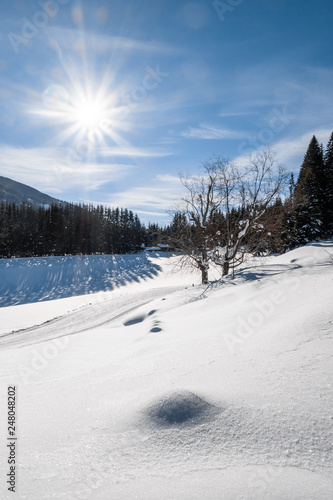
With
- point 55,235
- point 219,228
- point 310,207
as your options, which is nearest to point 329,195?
point 310,207

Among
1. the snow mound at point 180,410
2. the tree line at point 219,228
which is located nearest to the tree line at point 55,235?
the tree line at point 219,228

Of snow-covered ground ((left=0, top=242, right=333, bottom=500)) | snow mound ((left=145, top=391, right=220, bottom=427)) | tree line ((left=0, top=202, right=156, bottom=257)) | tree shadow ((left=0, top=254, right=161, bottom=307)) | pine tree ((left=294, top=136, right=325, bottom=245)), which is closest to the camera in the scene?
snow-covered ground ((left=0, top=242, right=333, bottom=500))

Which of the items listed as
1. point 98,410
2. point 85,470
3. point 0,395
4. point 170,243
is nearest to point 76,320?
point 170,243

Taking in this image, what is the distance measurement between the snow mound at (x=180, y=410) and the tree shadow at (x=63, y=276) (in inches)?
1032

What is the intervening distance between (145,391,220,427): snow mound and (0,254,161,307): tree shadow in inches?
1032

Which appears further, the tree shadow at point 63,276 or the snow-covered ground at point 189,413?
the tree shadow at point 63,276

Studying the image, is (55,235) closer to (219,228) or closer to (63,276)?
(63,276)

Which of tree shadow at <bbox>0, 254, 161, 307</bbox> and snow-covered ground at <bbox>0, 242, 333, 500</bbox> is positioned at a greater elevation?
snow-covered ground at <bbox>0, 242, 333, 500</bbox>

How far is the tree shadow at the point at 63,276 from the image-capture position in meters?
27.7

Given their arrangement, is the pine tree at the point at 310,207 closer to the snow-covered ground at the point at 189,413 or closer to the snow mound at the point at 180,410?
the snow-covered ground at the point at 189,413

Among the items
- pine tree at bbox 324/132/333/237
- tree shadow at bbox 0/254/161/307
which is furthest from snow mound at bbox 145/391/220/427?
pine tree at bbox 324/132/333/237

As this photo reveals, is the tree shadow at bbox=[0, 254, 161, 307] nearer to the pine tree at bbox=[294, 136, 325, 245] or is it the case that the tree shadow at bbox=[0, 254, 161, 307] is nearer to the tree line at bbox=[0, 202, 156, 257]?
the tree line at bbox=[0, 202, 156, 257]

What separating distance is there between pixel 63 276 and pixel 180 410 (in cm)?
3407

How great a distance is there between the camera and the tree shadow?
91.0 ft
